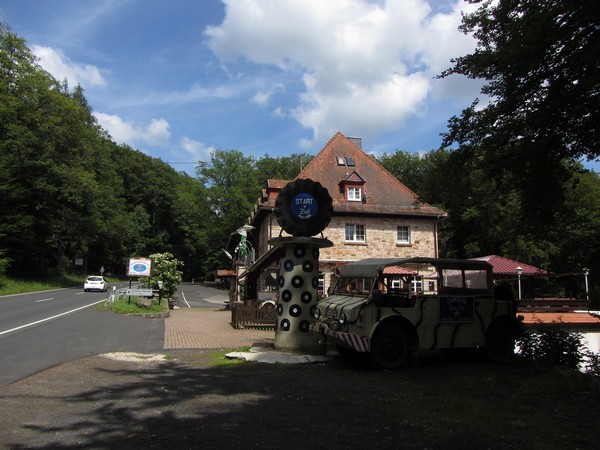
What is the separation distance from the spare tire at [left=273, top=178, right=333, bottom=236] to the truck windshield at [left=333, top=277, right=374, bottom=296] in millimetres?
1567

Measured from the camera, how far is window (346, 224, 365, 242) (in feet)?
103

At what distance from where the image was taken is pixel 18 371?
27.7ft

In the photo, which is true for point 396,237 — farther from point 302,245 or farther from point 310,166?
point 302,245

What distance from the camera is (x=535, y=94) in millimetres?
8273

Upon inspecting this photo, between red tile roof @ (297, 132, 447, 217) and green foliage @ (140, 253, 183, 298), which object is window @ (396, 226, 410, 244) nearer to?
red tile roof @ (297, 132, 447, 217)

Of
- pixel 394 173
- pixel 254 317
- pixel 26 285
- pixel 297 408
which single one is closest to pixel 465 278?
pixel 297 408

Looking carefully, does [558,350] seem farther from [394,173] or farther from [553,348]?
[394,173]

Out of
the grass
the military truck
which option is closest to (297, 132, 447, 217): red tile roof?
the military truck

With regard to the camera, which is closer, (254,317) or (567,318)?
(254,317)

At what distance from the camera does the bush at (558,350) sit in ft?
30.4

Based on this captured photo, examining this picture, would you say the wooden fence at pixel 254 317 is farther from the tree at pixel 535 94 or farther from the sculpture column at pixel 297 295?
the tree at pixel 535 94

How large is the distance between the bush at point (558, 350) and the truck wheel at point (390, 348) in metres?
2.74

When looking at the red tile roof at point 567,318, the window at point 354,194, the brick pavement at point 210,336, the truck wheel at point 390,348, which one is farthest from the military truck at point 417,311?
the window at point 354,194

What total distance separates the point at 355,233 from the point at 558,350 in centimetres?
2225
